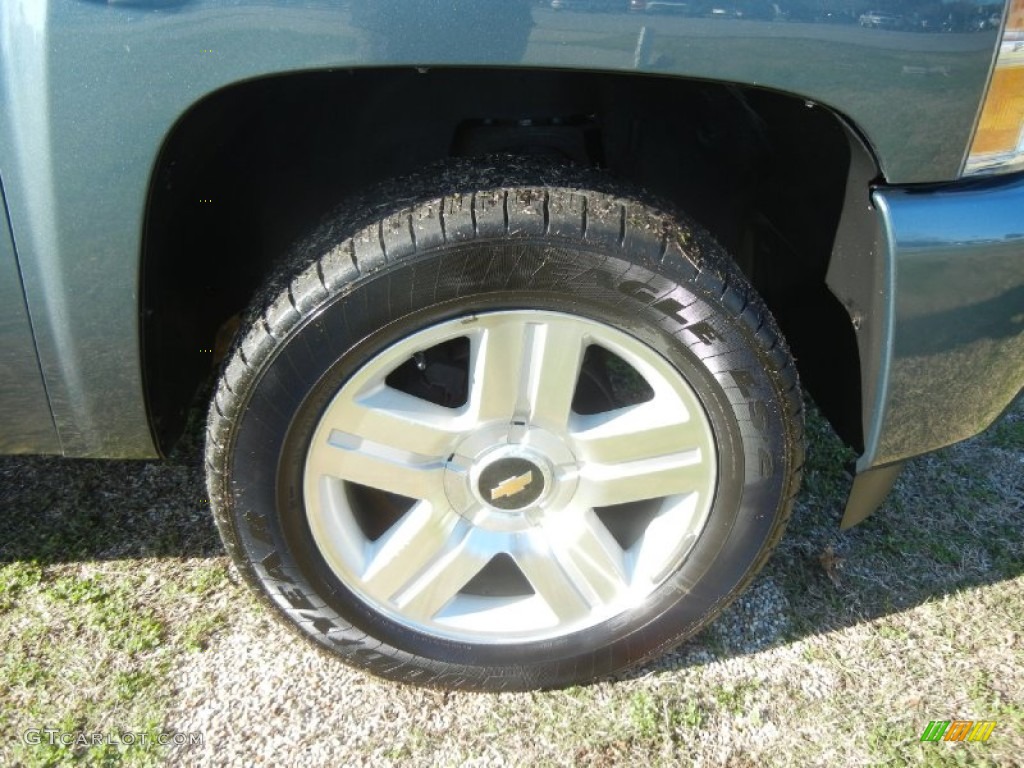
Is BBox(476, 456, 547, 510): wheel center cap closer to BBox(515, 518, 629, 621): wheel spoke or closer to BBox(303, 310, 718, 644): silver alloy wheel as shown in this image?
BBox(303, 310, 718, 644): silver alloy wheel

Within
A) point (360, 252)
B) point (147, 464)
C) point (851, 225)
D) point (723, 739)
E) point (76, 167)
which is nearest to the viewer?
point (76, 167)

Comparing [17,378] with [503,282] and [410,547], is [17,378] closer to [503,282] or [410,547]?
[410,547]

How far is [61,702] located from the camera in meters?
1.91

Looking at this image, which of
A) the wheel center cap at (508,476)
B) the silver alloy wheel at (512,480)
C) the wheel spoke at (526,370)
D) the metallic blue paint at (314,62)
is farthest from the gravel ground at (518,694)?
the metallic blue paint at (314,62)

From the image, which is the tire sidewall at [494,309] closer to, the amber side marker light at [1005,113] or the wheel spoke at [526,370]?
→ the wheel spoke at [526,370]

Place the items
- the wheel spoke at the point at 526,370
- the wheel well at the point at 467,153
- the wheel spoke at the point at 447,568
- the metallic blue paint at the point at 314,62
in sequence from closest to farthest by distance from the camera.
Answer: the metallic blue paint at the point at 314,62 < the wheel spoke at the point at 526,370 < the wheel well at the point at 467,153 < the wheel spoke at the point at 447,568

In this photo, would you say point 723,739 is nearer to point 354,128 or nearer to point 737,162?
point 737,162

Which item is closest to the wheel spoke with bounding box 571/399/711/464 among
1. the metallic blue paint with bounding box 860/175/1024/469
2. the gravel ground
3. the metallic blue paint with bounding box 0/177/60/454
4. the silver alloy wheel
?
the silver alloy wheel

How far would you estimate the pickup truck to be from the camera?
54.9 inches

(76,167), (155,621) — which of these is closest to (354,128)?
(76,167)

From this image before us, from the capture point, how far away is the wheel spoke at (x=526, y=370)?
64.9 inches

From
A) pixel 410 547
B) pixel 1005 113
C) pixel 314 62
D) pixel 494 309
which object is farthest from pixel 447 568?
pixel 1005 113

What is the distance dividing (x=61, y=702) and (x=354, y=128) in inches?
54.5

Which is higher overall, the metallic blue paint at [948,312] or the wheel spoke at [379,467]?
the metallic blue paint at [948,312]
